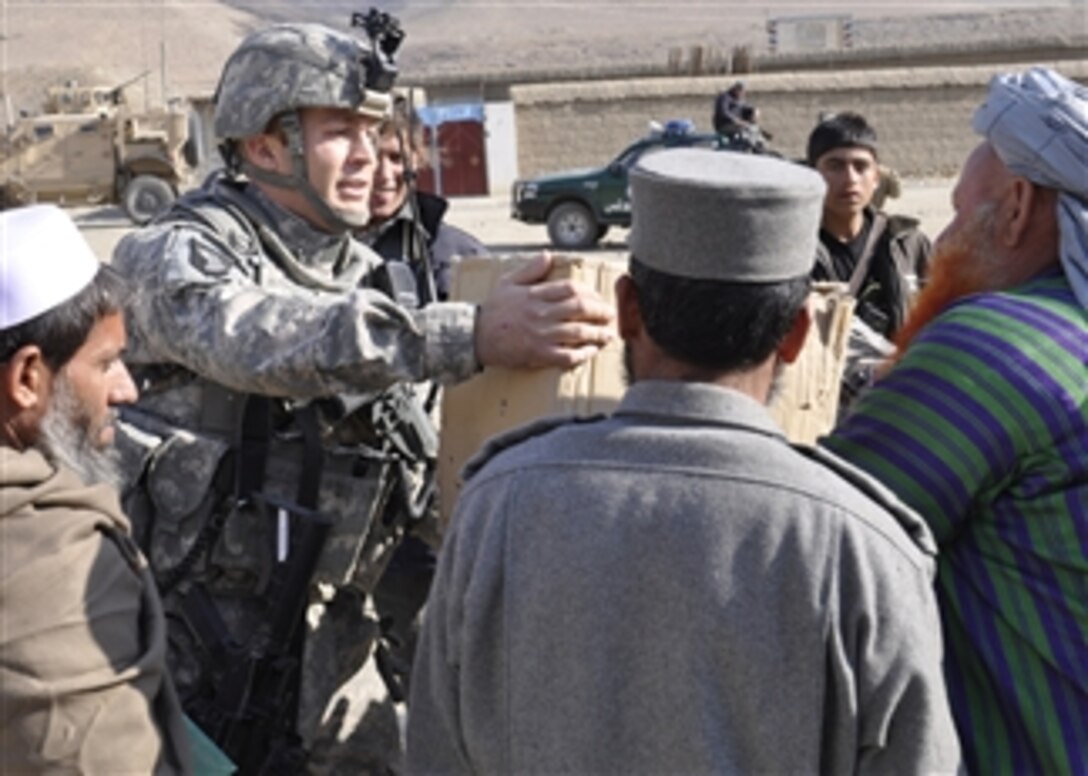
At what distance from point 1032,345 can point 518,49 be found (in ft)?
267

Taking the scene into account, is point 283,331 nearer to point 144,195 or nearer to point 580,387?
point 580,387

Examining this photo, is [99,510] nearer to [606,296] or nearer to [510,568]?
[510,568]

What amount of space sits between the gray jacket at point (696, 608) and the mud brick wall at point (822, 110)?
32.3 metres

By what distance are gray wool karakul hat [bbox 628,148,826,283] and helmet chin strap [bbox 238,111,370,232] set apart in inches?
59.8

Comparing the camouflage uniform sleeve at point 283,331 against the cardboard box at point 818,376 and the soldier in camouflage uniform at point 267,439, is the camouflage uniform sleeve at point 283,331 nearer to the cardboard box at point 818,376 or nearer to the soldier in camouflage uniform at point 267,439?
the soldier in camouflage uniform at point 267,439

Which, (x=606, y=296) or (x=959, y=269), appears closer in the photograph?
(x=959, y=269)

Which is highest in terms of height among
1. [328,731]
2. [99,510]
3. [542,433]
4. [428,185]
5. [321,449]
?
A: [542,433]

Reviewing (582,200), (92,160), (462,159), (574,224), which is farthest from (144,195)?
(582,200)

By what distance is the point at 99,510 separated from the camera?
2.24 meters

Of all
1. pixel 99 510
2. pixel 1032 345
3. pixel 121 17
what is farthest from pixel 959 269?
pixel 121 17

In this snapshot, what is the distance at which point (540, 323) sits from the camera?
8.93ft

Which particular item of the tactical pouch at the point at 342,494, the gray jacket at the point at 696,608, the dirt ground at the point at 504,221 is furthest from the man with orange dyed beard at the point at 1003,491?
the dirt ground at the point at 504,221

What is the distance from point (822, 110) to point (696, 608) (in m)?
33.1

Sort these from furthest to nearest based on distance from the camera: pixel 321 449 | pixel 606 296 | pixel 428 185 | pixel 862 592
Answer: pixel 428 185 → pixel 321 449 → pixel 606 296 → pixel 862 592
